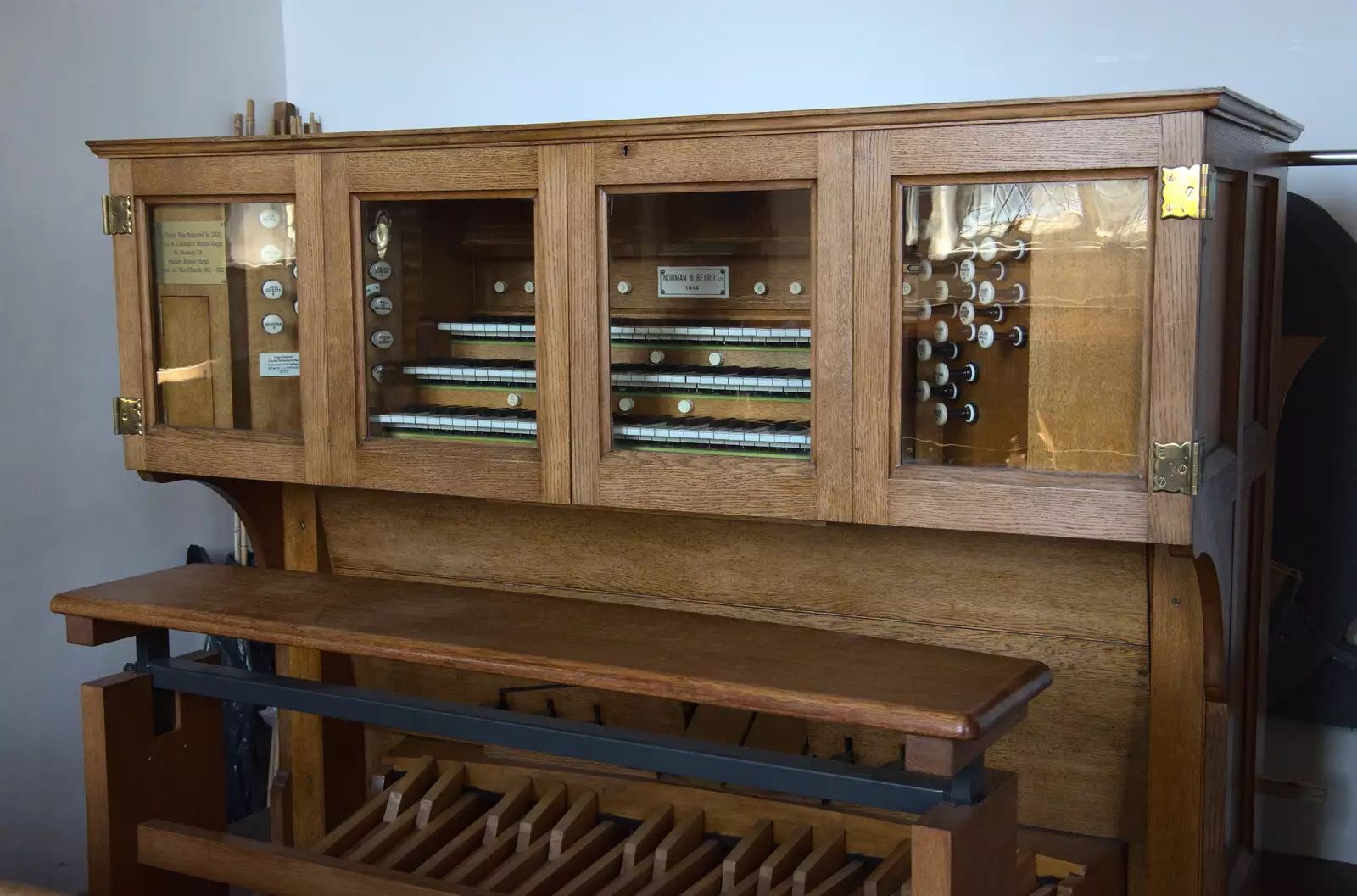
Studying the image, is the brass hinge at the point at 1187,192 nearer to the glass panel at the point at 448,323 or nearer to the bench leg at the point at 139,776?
the glass panel at the point at 448,323

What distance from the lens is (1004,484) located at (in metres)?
2.15

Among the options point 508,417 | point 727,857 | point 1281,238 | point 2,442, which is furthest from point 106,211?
point 1281,238

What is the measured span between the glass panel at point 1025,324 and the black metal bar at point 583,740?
572 millimetres

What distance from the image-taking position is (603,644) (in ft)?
7.04

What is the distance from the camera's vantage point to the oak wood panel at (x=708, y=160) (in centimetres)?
224

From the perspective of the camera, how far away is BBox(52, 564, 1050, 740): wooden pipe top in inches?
72.7

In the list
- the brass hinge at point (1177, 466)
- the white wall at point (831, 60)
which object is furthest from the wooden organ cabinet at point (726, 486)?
the white wall at point (831, 60)

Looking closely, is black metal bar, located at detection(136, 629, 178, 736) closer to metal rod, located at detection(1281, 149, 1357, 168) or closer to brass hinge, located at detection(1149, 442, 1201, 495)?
brass hinge, located at detection(1149, 442, 1201, 495)

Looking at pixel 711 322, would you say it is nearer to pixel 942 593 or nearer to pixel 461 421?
pixel 461 421

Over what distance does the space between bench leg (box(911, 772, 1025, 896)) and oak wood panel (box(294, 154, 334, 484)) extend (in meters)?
1.48

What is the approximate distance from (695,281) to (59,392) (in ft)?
5.92

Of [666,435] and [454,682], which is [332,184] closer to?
[666,435]

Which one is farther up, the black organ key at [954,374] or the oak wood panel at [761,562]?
the black organ key at [954,374]

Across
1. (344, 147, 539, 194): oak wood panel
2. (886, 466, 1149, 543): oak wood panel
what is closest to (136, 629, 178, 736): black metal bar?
(344, 147, 539, 194): oak wood panel
